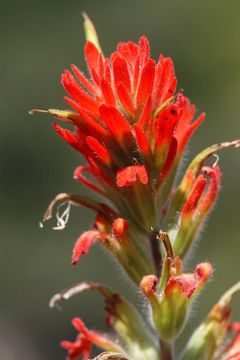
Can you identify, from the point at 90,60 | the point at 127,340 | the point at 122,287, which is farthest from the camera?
the point at 122,287

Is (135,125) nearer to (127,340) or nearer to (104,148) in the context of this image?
(104,148)

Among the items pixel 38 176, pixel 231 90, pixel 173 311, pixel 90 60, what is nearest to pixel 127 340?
pixel 173 311

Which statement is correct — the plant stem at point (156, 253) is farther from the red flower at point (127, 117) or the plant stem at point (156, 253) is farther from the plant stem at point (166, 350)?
the plant stem at point (166, 350)

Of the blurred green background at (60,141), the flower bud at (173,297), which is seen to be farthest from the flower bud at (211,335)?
the blurred green background at (60,141)

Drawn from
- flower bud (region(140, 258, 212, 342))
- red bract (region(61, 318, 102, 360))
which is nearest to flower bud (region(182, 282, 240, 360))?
flower bud (region(140, 258, 212, 342))

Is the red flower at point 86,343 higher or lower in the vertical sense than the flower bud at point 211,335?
higher

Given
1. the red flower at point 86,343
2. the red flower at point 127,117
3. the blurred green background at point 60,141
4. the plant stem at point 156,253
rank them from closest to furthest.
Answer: the red flower at point 127,117 → the plant stem at point 156,253 → the red flower at point 86,343 → the blurred green background at point 60,141

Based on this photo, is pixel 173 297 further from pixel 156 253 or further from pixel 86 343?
pixel 86 343
